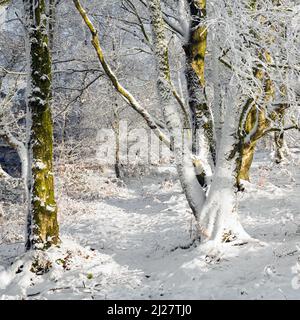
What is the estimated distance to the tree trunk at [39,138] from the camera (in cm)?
591

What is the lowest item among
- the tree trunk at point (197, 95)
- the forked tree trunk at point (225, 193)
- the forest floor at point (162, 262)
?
the forest floor at point (162, 262)

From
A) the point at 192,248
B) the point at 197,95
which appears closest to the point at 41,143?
the point at 197,95

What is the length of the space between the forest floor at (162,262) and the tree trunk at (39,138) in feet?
1.54

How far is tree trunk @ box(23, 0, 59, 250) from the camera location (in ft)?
19.4

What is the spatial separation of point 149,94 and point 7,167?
902 cm

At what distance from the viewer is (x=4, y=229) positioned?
939 cm

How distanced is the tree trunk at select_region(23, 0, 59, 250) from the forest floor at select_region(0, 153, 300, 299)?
468 millimetres

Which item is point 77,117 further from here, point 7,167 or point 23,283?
point 23,283

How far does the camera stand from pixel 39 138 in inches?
236

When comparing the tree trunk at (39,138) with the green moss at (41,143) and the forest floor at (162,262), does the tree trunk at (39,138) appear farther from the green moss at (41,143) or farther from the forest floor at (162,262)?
the forest floor at (162,262)

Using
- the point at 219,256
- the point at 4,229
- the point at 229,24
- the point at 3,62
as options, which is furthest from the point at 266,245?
the point at 3,62

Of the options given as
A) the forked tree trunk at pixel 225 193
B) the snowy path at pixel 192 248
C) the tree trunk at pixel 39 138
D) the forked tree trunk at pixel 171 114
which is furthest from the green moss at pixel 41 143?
the forked tree trunk at pixel 225 193

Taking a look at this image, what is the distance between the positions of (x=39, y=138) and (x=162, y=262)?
289cm

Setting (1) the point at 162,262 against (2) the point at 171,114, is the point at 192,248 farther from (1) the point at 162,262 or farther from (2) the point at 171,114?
(2) the point at 171,114
